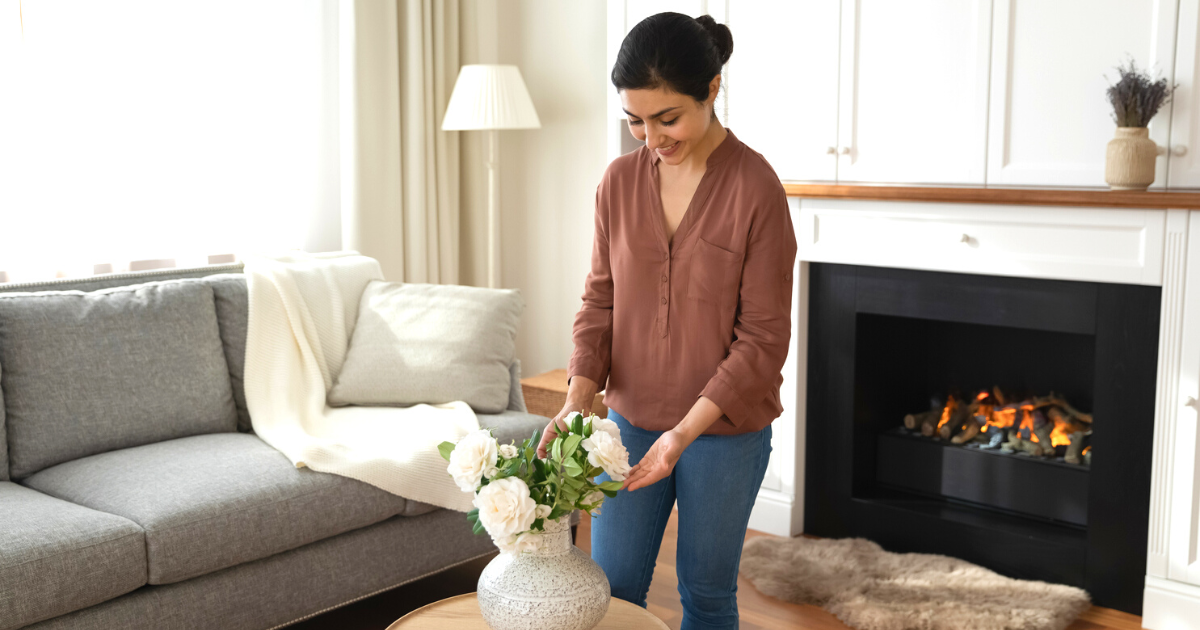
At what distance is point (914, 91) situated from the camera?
2.93 metres

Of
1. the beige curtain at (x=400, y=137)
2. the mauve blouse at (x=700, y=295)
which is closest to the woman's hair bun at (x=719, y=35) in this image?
the mauve blouse at (x=700, y=295)

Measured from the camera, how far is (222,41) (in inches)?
133

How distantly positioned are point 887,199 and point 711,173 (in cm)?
146

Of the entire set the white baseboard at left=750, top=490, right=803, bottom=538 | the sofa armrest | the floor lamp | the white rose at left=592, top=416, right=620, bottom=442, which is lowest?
the white baseboard at left=750, top=490, right=803, bottom=538

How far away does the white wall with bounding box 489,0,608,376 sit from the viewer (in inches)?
161

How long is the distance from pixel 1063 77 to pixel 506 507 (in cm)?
210

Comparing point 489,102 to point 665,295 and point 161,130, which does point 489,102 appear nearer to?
point 161,130

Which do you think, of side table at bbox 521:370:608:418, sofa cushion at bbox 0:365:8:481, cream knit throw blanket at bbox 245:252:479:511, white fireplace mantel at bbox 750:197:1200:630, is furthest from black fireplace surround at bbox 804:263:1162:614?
sofa cushion at bbox 0:365:8:481

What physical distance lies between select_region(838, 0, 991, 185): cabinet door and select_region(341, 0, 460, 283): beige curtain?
5.47 feet

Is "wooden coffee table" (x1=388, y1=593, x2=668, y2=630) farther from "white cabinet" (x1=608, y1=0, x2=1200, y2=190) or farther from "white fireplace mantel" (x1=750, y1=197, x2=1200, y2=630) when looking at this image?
"white cabinet" (x1=608, y1=0, x2=1200, y2=190)

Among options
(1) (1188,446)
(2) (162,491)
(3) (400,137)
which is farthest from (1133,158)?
(3) (400,137)

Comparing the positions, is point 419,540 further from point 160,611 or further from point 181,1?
point 181,1

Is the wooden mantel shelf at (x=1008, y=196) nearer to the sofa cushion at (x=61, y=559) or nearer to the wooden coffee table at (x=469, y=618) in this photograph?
the wooden coffee table at (x=469, y=618)

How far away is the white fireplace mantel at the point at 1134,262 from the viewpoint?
2.49 metres
